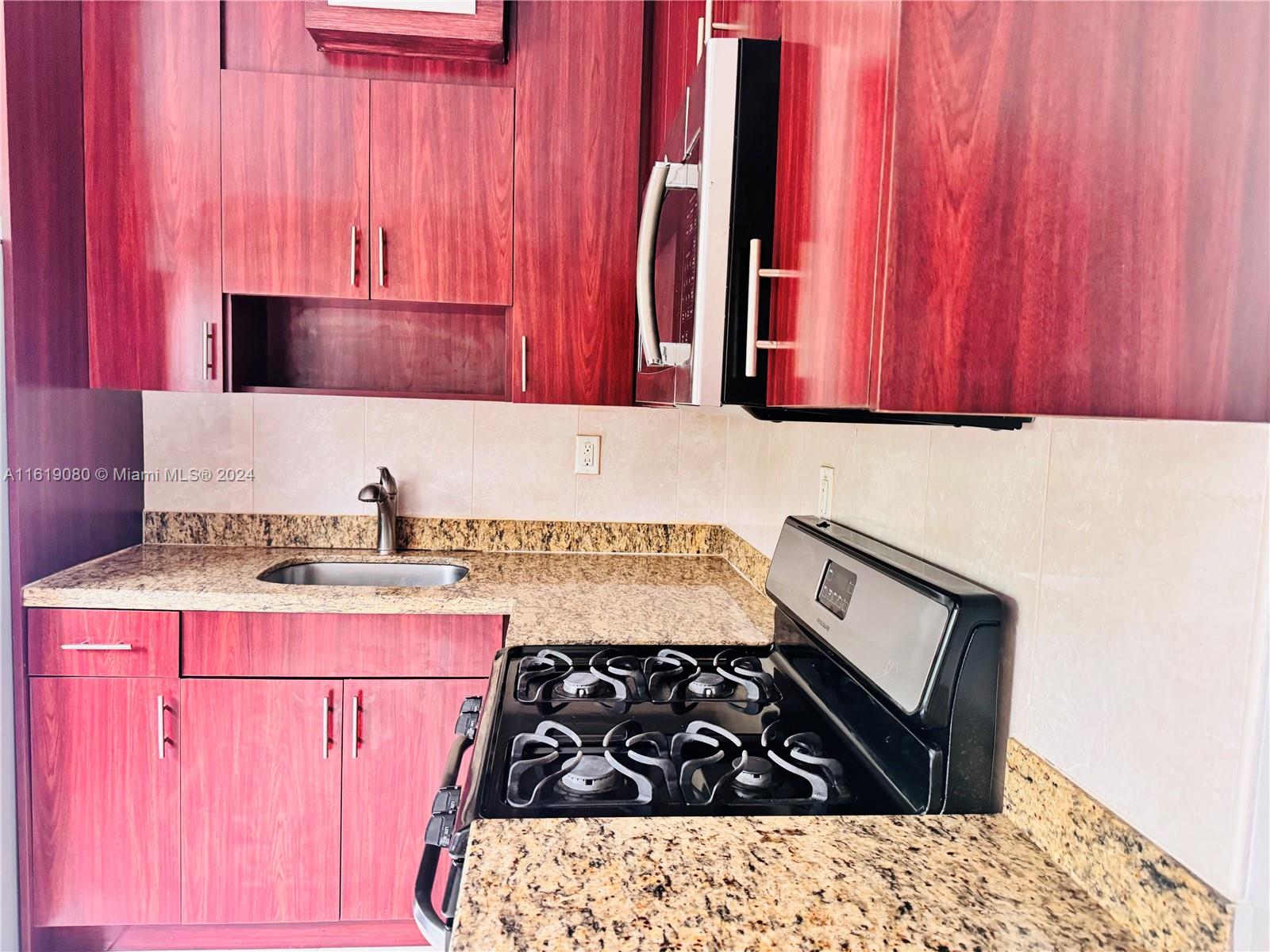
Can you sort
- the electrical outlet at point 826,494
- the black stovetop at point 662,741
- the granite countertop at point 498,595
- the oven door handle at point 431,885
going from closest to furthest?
the oven door handle at point 431,885, the black stovetop at point 662,741, the electrical outlet at point 826,494, the granite countertop at point 498,595

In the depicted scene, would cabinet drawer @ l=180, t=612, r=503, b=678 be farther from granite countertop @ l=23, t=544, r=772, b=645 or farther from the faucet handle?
the faucet handle

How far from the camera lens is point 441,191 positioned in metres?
1.96

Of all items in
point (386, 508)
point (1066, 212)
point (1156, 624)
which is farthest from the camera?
point (386, 508)

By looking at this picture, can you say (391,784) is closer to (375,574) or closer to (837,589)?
(375,574)

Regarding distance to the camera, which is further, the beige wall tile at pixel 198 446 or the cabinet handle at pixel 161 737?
the beige wall tile at pixel 198 446

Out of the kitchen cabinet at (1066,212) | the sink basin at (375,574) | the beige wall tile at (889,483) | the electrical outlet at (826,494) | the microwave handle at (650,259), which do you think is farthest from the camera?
the sink basin at (375,574)

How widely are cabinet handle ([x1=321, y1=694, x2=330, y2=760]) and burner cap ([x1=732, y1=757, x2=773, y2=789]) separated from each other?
1188 millimetres

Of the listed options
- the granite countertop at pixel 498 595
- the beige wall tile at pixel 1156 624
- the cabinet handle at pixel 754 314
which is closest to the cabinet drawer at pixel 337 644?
the granite countertop at pixel 498 595

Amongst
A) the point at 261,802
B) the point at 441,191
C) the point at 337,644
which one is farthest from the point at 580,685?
the point at 441,191

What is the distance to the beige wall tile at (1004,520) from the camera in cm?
84

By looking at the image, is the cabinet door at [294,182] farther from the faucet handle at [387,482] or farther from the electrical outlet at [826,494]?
the electrical outlet at [826,494]

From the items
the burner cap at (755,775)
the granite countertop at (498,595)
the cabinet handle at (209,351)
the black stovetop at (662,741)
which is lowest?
the granite countertop at (498,595)

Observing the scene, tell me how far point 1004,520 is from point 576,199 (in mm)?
1443

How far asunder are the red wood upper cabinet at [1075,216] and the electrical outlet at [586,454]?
1.84 meters
